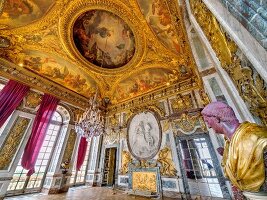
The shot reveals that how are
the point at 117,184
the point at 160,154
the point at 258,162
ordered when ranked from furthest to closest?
the point at 117,184 → the point at 160,154 → the point at 258,162

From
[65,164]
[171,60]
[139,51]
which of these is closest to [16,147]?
[65,164]

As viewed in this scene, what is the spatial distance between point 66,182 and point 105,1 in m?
9.90

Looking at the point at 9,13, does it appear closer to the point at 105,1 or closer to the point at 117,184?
the point at 105,1

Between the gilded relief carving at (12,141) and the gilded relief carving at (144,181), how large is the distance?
6260 mm

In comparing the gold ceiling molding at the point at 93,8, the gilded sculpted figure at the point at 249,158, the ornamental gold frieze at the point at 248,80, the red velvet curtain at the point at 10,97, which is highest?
the gold ceiling molding at the point at 93,8

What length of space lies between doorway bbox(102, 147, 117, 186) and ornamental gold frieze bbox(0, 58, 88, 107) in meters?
4.22

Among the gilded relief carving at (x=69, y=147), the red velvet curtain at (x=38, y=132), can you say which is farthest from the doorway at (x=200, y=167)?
the red velvet curtain at (x=38, y=132)

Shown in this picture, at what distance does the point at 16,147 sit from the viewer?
19.5 feet

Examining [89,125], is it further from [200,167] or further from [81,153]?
[200,167]

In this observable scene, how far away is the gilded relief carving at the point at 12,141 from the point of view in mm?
5551

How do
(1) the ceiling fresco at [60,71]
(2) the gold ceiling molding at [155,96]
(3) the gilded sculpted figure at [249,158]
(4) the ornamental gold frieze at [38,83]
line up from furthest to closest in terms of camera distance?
(2) the gold ceiling molding at [155,96]
(1) the ceiling fresco at [60,71]
(4) the ornamental gold frieze at [38,83]
(3) the gilded sculpted figure at [249,158]

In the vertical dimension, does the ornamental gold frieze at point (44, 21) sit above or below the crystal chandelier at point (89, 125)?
above

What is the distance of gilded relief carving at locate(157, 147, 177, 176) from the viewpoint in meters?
6.50

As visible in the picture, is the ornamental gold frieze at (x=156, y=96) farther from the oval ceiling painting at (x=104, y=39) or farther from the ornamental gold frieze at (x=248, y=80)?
the ornamental gold frieze at (x=248, y=80)
